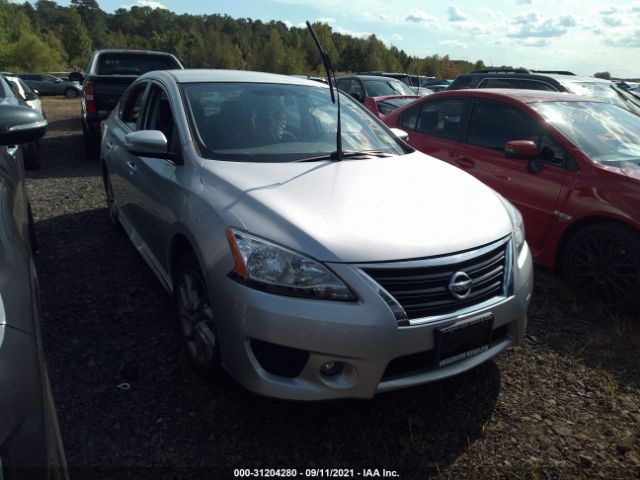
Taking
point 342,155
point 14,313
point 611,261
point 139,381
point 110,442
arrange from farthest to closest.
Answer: point 611,261, point 342,155, point 139,381, point 110,442, point 14,313

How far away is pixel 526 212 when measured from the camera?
4.06 metres

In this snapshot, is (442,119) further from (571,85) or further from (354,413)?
(571,85)

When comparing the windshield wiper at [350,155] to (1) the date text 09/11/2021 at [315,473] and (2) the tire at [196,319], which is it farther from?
(1) the date text 09/11/2021 at [315,473]

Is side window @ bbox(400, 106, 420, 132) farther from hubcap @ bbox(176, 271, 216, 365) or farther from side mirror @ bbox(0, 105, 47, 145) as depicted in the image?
side mirror @ bbox(0, 105, 47, 145)

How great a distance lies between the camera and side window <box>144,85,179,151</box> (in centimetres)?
309

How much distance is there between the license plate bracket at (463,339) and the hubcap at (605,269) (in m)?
1.69

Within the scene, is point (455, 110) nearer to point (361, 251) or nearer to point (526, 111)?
point (526, 111)

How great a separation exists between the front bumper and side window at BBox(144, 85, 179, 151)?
3.91 ft

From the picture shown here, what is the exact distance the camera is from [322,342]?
2.05 metres

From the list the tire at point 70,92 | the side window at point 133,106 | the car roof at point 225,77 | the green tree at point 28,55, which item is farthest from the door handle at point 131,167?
the green tree at point 28,55

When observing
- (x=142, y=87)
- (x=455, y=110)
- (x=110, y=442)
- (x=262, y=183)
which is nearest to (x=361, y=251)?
(x=262, y=183)

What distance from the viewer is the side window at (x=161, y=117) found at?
309 centimetres

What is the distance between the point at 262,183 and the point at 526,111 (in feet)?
9.24

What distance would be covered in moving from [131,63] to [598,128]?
8143 millimetres
